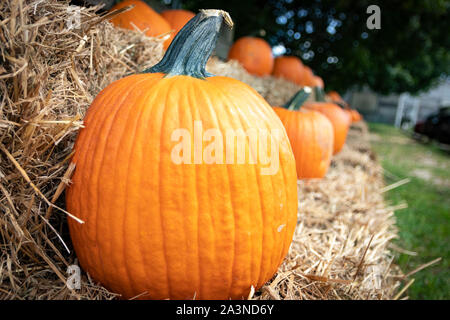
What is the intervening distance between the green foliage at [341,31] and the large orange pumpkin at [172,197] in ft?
13.6

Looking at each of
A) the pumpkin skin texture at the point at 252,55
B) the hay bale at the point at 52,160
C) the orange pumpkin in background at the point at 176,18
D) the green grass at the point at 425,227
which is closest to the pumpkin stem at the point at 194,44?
the hay bale at the point at 52,160

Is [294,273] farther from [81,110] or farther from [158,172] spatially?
[81,110]

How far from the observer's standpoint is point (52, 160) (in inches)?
45.3

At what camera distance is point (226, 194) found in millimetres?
1034

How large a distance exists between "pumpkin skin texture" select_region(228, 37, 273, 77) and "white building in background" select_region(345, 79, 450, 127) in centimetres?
1334

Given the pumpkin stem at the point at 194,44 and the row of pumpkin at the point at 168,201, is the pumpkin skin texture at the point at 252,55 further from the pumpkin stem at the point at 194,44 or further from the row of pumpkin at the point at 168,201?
the row of pumpkin at the point at 168,201

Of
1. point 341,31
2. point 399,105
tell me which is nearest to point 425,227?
point 341,31

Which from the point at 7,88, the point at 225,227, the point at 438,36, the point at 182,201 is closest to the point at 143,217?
the point at 182,201

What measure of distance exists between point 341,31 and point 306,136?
4093mm

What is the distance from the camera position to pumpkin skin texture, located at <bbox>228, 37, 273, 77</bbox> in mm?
4227

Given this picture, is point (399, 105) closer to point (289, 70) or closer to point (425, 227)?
point (289, 70)

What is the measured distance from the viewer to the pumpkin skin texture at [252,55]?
13.9ft
